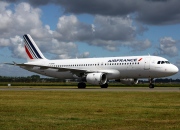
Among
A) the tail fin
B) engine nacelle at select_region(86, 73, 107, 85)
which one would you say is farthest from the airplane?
the tail fin

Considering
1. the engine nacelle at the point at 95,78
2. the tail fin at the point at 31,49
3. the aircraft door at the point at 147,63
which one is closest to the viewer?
the aircraft door at the point at 147,63

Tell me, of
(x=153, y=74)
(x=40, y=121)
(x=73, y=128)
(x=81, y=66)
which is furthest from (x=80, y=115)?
(x=81, y=66)

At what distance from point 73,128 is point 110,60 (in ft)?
135

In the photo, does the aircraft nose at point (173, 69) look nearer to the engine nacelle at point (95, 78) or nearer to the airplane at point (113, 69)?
the airplane at point (113, 69)

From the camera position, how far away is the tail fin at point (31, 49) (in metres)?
64.5

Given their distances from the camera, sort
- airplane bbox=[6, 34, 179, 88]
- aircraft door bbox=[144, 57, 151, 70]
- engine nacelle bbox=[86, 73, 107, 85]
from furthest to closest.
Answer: engine nacelle bbox=[86, 73, 107, 85] < airplane bbox=[6, 34, 179, 88] < aircraft door bbox=[144, 57, 151, 70]

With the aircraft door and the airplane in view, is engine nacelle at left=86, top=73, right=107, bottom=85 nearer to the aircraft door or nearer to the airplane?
the airplane

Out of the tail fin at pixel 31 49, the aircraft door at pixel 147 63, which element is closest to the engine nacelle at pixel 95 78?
the aircraft door at pixel 147 63

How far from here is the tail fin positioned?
64500 mm

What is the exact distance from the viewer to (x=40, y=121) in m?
12.9

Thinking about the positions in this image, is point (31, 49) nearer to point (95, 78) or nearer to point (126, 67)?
point (95, 78)

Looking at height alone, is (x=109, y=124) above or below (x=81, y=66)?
below

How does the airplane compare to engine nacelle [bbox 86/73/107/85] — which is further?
engine nacelle [bbox 86/73/107/85]

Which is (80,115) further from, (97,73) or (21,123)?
(97,73)
